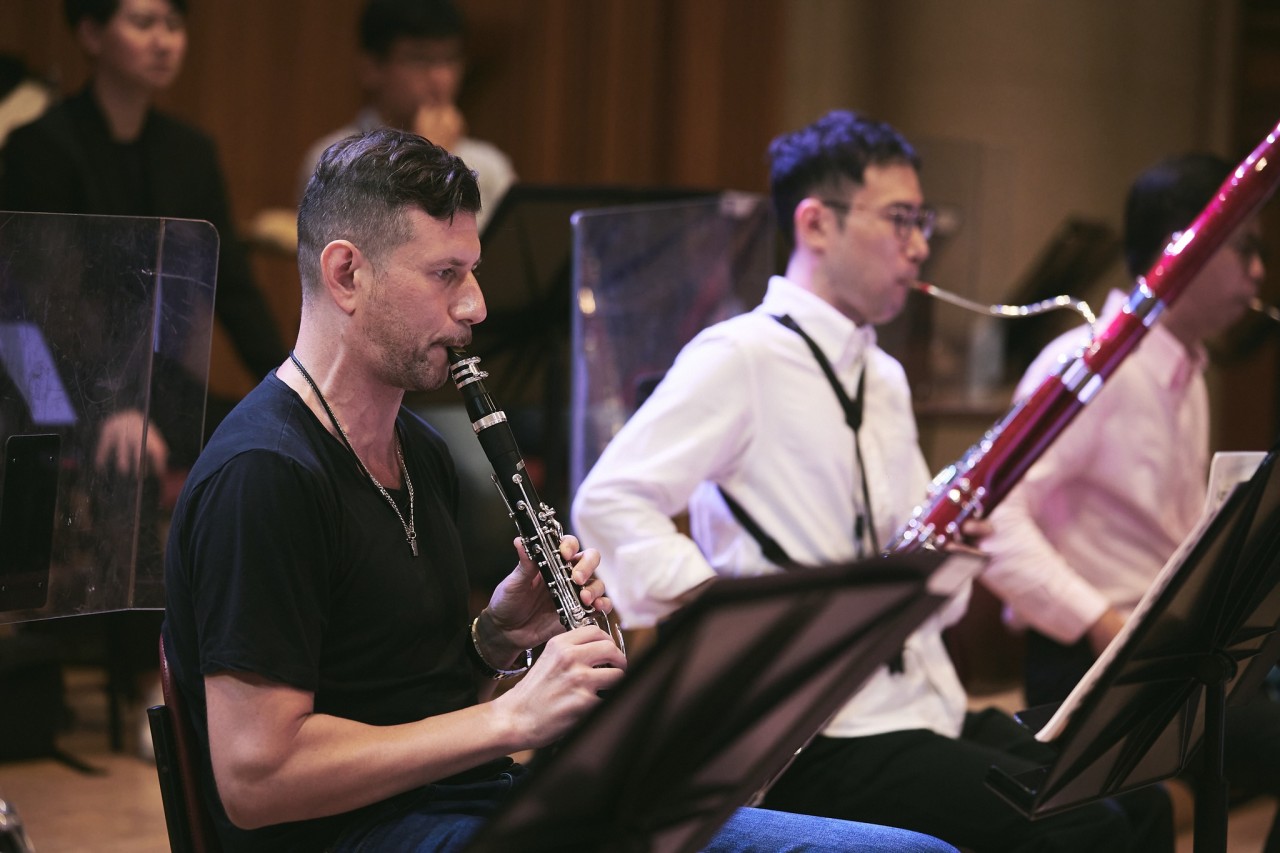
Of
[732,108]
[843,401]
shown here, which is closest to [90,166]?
[843,401]

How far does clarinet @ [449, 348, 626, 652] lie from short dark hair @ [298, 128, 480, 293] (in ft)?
0.50

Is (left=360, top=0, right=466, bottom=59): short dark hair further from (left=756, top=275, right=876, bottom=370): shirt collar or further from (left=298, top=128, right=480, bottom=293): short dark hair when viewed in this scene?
(left=298, top=128, right=480, bottom=293): short dark hair

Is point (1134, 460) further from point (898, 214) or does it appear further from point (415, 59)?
point (415, 59)

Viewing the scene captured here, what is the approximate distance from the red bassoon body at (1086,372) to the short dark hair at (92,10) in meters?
2.25

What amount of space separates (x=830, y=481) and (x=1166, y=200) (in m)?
1.00

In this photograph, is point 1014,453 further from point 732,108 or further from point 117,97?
point 732,108

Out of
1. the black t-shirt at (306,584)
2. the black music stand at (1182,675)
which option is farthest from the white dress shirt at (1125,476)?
the black t-shirt at (306,584)

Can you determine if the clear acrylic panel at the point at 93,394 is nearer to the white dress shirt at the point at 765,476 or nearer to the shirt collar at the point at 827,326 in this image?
the white dress shirt at the point at 765,476

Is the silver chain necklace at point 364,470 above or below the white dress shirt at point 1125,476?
above

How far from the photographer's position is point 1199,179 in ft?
8.75

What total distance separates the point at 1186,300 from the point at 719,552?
1.12 metres

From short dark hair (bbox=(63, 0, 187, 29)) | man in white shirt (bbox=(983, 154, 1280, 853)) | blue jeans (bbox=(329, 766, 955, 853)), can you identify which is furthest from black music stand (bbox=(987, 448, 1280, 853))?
short dark hair (bbox=(63, 0, 187, 29))

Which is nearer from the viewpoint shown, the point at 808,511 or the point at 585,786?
the point at 585,786

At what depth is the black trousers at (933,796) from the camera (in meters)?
1.91
